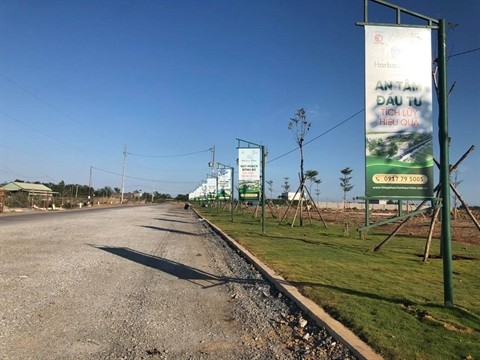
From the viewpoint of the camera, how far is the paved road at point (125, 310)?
5.06 metres

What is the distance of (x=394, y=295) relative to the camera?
7.23 meters

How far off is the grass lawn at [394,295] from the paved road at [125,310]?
1.07 metres

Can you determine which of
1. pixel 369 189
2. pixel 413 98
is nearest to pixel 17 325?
pixel 369 189

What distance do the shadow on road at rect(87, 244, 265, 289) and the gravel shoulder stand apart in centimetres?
2

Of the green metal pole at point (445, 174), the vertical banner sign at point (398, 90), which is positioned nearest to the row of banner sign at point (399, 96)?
the vertical banner sign at point (398, 90)

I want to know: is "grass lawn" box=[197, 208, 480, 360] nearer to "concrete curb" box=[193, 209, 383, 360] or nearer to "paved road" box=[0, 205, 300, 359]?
"concrete curb" box=[193, 209, 383, 360]

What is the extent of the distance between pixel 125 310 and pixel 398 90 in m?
5.30

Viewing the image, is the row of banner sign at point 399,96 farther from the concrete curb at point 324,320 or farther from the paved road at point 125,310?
the paved road at point 125,310

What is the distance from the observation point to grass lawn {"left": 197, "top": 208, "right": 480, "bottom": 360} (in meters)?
4.95

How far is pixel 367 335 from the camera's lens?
5.18m

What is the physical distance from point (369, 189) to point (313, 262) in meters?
3.88

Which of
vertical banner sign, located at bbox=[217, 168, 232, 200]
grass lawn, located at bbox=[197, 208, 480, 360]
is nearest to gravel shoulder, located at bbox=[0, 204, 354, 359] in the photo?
grass lawn, located at bbox=[197, 208, 480, 360]

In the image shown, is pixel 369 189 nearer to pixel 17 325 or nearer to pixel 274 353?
pixel 274 353

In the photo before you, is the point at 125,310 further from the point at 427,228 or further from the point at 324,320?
the point at 427,228
